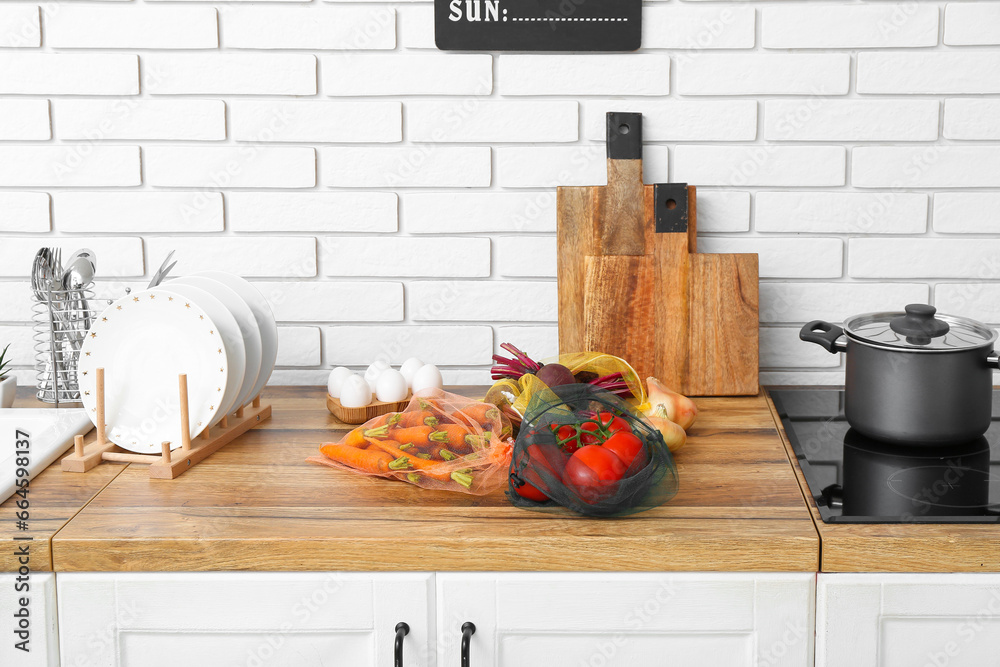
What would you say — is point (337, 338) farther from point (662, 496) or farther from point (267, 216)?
point (662, 496)

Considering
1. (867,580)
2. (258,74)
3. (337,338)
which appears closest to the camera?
(867,580)

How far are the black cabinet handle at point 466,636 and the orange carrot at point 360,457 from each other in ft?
0.87

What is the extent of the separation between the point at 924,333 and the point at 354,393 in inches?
35.7

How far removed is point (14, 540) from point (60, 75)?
99 centimetres

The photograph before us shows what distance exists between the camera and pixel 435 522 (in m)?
1.17

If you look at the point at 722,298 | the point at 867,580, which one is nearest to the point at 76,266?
the point at 722,298

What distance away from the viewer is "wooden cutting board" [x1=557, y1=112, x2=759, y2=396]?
166cm

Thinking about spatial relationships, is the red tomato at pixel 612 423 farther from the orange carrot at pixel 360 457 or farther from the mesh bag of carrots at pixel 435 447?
the orange carrot at pixel 360 457

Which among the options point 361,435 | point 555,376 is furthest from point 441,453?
point 555,376

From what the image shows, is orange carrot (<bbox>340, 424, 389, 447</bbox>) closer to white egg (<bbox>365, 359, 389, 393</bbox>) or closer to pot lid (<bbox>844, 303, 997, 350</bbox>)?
white egg (<bbox>365, 359, 389, 393</bbox>)

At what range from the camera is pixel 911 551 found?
111 centimetres

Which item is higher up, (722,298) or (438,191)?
(438,191)

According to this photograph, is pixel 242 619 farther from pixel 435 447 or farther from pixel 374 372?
pixel 374 372

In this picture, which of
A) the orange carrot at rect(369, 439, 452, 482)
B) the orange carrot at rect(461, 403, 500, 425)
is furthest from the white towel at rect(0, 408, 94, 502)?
the orange carrot at rect(461, 403, 500, 425)
